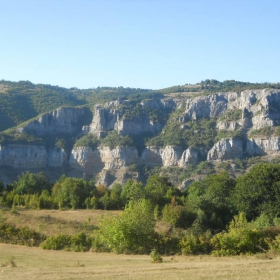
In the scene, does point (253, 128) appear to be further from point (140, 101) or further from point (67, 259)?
point (67, 259)

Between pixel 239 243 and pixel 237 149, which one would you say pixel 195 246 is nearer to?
pixel 239 243

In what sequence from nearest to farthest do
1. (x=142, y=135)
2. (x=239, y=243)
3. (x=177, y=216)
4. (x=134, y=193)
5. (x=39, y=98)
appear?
(x=239, y=243) < (x=177, y=216) < (x=134, y=193) < (x=142, y=135) < (x=39, y=98)

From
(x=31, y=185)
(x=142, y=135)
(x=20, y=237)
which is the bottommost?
(x=31, y=185)

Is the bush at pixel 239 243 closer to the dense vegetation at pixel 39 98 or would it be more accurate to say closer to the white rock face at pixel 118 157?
the white rock face at pixel 118 157

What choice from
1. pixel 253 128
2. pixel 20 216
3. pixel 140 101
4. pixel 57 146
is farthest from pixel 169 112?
pixel 20 216

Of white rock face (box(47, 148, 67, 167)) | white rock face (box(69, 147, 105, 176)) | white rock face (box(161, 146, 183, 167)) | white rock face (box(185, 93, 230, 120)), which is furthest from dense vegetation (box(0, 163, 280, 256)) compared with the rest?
white rock face (box(185, 93, 230, 120))

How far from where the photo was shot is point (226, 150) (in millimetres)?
122625

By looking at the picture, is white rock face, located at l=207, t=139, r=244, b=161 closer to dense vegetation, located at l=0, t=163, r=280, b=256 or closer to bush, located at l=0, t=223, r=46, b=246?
dense vegetation, located at l=0, t=163, r=280, b=256

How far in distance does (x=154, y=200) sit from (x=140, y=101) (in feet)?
344

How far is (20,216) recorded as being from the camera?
43750mm

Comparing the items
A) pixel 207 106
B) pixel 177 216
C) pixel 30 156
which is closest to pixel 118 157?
pixel 30 156

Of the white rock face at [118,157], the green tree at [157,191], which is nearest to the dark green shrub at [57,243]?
the green tree at [157,191]

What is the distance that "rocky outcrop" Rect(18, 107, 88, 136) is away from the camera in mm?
132488

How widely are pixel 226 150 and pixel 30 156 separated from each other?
190ft
